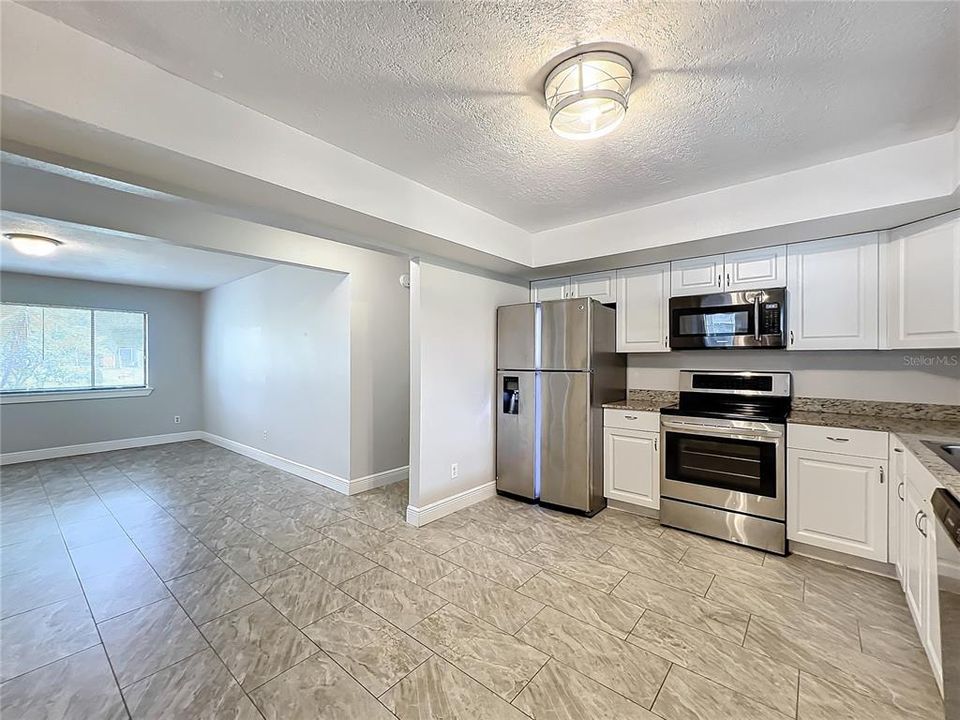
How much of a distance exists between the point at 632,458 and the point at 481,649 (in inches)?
83.7

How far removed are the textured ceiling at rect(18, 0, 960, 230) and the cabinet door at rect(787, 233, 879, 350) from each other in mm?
751

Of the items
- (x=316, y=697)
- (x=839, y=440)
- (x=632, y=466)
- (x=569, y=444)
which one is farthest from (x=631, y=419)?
(x=316, y=697)

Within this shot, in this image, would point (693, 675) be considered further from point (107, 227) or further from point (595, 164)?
point (107, 227)

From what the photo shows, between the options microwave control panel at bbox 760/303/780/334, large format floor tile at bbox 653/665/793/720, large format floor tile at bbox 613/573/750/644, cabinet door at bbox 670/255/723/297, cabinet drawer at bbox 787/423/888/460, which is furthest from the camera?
cabinet door at bbox 670/255/723/297

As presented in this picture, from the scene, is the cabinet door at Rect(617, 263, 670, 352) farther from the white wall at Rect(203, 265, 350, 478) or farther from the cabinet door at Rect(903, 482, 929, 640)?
the white wall at Rect(203, 265, 350, 478)

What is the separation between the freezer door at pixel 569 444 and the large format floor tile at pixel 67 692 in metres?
2.97

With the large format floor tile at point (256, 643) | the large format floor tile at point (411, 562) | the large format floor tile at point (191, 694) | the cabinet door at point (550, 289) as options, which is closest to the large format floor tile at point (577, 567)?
the large format floor tile at point (411, 562)

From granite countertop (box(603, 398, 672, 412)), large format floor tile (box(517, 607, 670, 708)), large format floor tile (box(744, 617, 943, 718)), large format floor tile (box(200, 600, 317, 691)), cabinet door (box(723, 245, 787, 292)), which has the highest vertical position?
cabinet door (box(723, 245, 787, 292))

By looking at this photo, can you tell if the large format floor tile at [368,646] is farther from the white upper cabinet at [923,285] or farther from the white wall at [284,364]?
the white upper cabinet at [923,285]

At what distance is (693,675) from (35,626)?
3.27 metres

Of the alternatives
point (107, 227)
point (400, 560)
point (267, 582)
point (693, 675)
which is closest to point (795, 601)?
point (693, 675)

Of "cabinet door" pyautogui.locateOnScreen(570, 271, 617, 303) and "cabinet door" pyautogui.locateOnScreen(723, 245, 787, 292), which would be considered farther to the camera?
"cabinet door" pyautogui.locateOnScreen(570, 271, 617, 303)

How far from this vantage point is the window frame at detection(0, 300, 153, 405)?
564 centimetres

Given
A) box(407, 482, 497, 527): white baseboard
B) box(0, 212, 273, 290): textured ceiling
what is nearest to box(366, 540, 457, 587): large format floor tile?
box(407, 482, 497, 527): white baseboard
